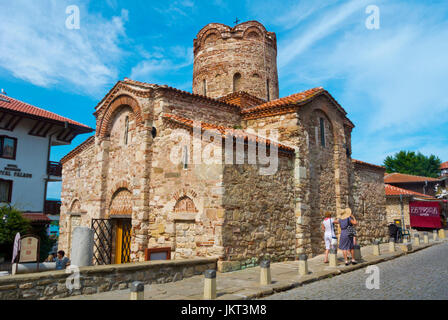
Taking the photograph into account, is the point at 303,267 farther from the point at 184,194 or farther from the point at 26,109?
the point at 26,109

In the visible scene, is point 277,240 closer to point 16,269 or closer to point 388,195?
point 16,269

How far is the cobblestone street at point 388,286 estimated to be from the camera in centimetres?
565

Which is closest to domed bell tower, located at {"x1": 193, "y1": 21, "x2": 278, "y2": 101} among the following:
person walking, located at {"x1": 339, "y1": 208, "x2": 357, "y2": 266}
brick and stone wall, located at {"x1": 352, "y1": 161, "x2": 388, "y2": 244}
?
brick and stone wall, located at {"x1": 352, "y1": 161, "x2": 388, "y2": 244}

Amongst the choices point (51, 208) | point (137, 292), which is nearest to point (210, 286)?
point (137, 292)

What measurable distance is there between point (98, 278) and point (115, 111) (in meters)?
7.94

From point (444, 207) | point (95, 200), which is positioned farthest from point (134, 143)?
point (444, 207)

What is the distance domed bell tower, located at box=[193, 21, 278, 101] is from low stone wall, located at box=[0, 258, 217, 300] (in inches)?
398

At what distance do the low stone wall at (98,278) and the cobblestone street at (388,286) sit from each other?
235 centimetres

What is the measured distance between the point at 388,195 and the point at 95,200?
1939 centimetres

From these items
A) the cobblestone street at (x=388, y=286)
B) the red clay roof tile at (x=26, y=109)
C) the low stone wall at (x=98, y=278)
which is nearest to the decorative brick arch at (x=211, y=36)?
the red clay roof tile at (x=26, y=109)

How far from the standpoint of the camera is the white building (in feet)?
59.3

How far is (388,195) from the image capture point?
73.4ft

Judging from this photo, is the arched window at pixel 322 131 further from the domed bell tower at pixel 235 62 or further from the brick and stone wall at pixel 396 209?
the brick and stone wall at pixel 396 209

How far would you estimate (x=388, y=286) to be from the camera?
6328 millimetres
